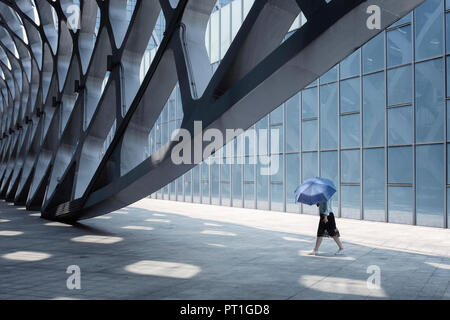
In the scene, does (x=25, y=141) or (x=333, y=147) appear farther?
(x=25, y=141)

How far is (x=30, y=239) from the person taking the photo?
13.9m

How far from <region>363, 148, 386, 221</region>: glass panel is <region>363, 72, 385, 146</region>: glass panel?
585mm

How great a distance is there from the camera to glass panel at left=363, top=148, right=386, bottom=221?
20750 millimetres

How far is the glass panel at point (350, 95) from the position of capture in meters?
22.1

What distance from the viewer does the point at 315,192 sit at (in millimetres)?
10570

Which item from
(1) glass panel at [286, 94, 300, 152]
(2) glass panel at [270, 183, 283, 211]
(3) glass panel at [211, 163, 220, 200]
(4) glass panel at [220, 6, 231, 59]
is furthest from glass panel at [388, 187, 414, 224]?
(4) glass panel at [220, 6, 231, 59]

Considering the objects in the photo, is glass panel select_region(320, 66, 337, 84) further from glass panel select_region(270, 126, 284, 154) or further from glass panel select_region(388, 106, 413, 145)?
glass panel select_region(270, 126, 284, 154)

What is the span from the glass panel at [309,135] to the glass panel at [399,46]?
544 cm

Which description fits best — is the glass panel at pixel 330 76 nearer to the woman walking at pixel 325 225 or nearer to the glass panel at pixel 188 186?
the woman walking at pixel 325 225

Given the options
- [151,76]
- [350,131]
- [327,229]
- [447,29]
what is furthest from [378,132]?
[151,76]

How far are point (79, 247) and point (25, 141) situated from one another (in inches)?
876
